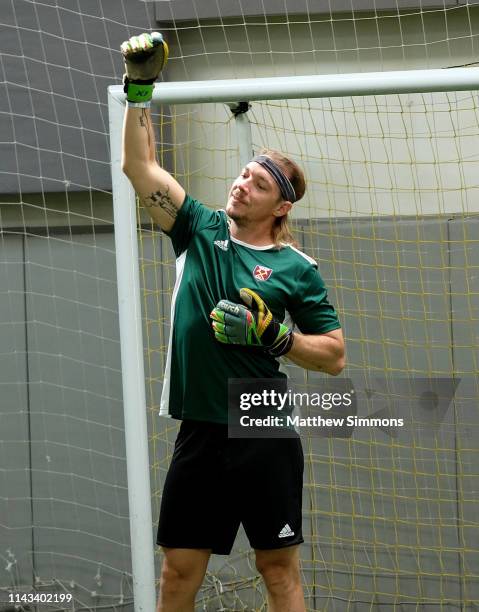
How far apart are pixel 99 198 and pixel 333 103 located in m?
1.36

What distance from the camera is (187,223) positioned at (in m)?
3.67

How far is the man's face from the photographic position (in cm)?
369

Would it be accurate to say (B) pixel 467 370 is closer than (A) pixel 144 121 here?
No

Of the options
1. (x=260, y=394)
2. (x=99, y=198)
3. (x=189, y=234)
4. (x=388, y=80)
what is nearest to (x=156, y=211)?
(x=189, y=234)

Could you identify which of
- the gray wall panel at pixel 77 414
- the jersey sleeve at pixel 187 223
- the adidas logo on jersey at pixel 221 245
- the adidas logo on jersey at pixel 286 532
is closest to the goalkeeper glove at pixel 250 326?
the adidas logo on jersey at pixel 221 245

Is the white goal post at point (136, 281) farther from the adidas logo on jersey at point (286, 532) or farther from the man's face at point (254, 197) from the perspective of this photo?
the adidas logo on jersey at point (286, 532)

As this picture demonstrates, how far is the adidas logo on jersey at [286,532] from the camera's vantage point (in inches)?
140

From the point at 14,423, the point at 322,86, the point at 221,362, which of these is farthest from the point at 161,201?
the point at 14,423

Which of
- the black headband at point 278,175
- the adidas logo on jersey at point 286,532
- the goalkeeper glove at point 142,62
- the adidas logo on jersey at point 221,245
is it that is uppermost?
the goalkeeper glove at point 142,62

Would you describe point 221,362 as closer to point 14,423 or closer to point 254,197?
point 254,197

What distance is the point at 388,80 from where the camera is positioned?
4105mm

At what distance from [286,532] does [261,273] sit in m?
0.94

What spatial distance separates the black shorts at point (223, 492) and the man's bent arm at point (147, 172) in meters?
0.78

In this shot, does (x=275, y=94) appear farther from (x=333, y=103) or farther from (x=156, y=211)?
(x=333, y=103)
